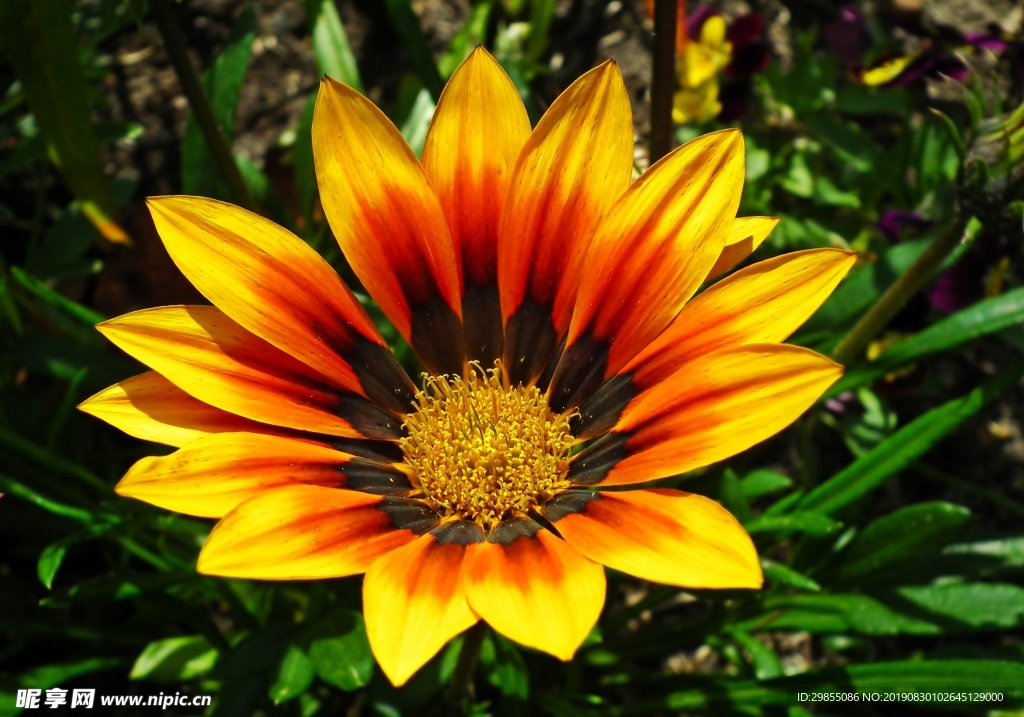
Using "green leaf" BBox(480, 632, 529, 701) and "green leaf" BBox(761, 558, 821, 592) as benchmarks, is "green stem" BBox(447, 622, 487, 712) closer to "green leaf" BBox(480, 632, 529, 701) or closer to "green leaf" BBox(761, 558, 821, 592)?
"green leaf" BBox(480, 632, 529, 701)

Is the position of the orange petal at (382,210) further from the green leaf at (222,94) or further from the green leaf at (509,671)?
the green leaf at (222,94)

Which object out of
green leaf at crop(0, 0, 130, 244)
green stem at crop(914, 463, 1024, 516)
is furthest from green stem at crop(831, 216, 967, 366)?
green leaf at crop(0, 0, 130, 244)

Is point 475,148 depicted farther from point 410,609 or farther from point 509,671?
point 509,671

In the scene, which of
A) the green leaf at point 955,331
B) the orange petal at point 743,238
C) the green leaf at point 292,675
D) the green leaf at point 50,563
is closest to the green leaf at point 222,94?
the green leaf at point 50,563

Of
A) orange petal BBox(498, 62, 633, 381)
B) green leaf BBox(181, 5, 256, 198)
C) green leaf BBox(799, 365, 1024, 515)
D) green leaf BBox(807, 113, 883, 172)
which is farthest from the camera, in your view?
green leaf BBox(807, 113, 883, 172)

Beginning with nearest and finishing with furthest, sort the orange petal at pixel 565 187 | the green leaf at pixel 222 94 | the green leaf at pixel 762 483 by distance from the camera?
the orange petal at pixel 565 187, the green leaf at pixel 762 483, the green leaf at pixel 222 94
